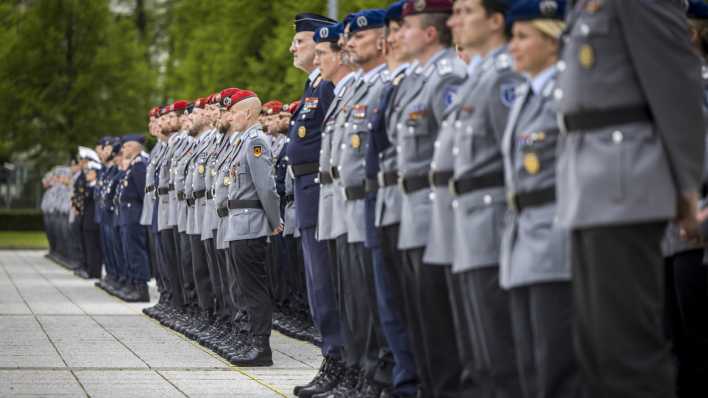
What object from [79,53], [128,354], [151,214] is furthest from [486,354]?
[79,53]

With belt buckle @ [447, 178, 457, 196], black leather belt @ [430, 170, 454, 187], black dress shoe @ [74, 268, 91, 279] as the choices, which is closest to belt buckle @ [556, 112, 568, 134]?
belt buckle @ [447, 178, 457, 196]

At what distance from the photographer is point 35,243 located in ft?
157

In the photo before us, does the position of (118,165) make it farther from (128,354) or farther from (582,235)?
(582,235)

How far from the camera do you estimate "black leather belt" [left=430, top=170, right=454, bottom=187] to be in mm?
6934

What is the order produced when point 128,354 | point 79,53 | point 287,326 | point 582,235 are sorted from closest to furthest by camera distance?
1. point 582,235
2. point 128,354
3. point 287,326
4. point 79,53

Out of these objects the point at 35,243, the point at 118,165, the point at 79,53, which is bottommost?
the point at 35,243

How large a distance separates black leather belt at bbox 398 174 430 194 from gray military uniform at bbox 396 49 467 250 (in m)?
0.01

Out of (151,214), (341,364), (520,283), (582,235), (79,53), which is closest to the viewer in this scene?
(582,235)

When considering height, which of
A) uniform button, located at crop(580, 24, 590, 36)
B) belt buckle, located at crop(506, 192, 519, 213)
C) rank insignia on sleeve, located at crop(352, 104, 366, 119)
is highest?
uniform button, located at crop(580, 24, 590, 36)

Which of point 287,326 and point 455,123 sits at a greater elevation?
point 455,123

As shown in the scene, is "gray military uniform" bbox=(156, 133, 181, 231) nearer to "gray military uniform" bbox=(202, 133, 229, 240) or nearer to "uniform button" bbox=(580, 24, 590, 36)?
"gray military uniform" bbox=(202, 133, 229, 240)

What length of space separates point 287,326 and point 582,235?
10106mm

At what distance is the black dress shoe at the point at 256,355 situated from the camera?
1191 centimetres

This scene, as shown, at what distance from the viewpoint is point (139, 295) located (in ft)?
66.9
